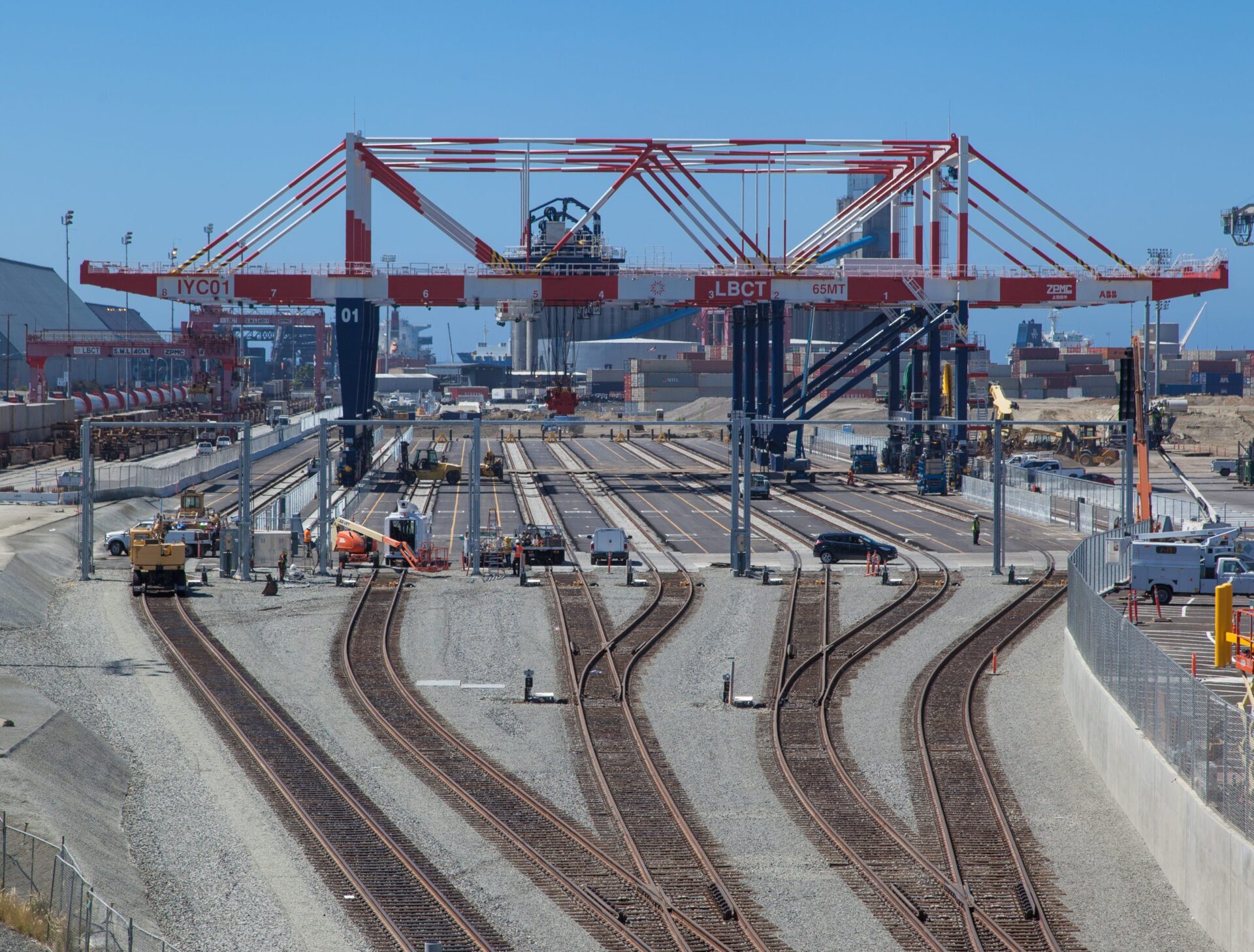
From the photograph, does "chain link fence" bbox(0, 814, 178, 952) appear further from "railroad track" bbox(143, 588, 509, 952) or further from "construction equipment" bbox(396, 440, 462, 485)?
"construction equipment" bbox(396, 440, 462, 485)

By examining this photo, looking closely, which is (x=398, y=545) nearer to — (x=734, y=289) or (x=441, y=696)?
(x=441, y=696)

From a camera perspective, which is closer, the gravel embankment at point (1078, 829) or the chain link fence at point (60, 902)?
the chain link fence at point (60, 902)

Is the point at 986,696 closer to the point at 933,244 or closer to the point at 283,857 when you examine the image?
the point at 283,857

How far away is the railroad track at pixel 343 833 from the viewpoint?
53.6 ft

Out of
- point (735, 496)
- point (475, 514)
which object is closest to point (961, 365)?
point (735, 496)

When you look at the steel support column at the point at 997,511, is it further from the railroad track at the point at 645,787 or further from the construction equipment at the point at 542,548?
the construction equipment at the point at 542,548

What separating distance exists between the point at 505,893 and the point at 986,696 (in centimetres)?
1419

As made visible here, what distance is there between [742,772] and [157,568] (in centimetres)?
2285

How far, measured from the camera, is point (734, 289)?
80.4m

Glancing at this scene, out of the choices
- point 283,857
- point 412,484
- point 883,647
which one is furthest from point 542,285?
point 283,857

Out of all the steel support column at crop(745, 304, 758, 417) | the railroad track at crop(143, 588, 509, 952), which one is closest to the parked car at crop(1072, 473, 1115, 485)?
the steel support column at crop(745, 304, 758, 417)

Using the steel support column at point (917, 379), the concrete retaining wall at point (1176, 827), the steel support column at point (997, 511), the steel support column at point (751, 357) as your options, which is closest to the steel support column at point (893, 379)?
the steel support column at point (917, 379)

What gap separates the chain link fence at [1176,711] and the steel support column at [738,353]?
6483 centimetres

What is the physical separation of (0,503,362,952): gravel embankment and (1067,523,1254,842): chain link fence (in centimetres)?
985
